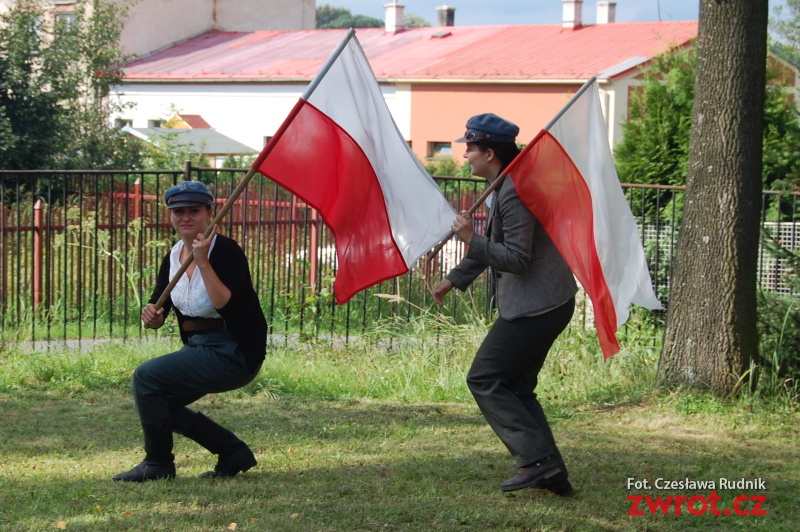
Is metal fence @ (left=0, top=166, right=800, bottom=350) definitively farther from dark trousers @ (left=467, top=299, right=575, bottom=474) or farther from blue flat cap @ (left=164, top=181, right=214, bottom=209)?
blue flat cap @ (left=164, top=181, right=214, bottom=209)

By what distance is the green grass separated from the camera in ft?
15.2

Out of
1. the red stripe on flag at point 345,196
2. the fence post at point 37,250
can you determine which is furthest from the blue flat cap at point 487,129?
the fence post at point 37,250

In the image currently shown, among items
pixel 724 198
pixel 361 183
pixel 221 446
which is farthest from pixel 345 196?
pixel 724 198

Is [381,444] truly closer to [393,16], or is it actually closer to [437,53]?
[437,53]

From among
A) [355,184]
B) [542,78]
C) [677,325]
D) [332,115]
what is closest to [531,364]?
[355,184]

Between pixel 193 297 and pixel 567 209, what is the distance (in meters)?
1.88

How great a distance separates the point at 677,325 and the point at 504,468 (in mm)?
2276

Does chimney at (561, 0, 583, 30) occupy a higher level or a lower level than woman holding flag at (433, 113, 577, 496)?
higher

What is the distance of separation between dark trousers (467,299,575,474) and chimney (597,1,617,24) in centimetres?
3197

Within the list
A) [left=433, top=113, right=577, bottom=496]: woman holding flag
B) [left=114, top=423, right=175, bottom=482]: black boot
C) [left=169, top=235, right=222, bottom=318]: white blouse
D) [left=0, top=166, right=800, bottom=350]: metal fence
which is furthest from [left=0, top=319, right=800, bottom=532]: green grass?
[left=169, top=235, right=222, bottom=318]: white blouse

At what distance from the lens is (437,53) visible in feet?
101

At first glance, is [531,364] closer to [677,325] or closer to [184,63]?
[677,325]

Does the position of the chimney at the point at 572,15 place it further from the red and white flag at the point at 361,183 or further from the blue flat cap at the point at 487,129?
the blue flat cap at the point at 487,129

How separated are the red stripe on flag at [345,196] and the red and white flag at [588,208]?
0.79m
